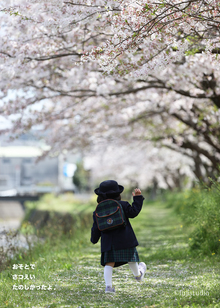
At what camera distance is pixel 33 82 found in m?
7.79

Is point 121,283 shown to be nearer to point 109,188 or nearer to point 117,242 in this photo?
point 117,242

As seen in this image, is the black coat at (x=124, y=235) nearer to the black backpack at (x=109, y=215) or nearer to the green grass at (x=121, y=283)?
the black backpack at (x=109, y=215)

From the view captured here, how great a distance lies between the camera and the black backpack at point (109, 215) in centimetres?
403

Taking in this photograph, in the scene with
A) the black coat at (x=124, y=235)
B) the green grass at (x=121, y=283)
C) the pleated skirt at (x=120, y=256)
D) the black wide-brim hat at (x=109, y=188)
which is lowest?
the green grass at (x=121, y=283)

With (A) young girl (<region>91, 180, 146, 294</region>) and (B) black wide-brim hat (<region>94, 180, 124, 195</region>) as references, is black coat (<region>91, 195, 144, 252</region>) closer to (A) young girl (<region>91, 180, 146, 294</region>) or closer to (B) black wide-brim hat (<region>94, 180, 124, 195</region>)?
(A) young girl (<region>91, 180, 146, 294</region>)

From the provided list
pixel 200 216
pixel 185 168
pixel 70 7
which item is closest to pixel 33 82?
pixel 70 7

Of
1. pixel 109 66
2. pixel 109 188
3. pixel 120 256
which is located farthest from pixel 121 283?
pixel 109 66

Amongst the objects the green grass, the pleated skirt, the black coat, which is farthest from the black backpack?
the green grass

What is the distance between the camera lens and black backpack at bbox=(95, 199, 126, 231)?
13.2 ft

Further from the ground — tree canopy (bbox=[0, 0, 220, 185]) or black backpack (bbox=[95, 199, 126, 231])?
tree canopy (bbox=[0, 0, 220, 185])

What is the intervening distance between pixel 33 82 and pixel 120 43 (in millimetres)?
3859

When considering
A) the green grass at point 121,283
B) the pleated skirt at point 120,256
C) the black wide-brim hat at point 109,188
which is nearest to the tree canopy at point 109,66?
the black wide-brim hat at point 109,188

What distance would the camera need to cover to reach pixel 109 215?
4.06 metres

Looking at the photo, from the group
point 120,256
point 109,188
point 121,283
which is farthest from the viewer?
point 121,283
